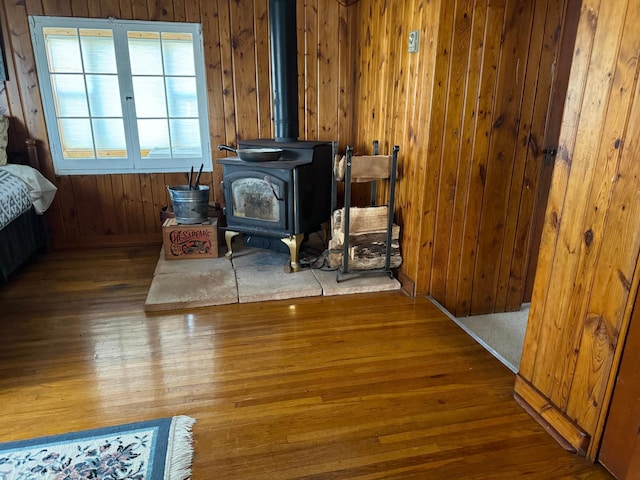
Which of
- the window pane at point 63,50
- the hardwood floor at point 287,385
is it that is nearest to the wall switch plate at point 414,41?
the hardwood floor at point 287,385

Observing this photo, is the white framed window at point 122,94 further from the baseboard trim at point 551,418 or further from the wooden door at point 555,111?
the baseboard trim at point 551,418

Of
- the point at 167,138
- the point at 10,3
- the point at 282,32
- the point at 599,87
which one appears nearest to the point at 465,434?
the point at 599,87

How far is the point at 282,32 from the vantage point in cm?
323

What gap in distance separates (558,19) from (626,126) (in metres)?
1.39

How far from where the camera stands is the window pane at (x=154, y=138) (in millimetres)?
3645

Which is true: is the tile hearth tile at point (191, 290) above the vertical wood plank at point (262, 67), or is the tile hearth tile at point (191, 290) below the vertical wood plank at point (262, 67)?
below

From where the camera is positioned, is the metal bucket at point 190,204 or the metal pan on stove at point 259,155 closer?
the metal pan on stove at point 259,155

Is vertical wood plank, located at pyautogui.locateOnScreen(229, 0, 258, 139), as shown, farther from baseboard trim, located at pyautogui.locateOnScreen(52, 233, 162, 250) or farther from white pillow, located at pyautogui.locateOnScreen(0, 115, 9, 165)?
white pillow, located at pyautogui.locateOnScreen(0, 115, 9, 165)

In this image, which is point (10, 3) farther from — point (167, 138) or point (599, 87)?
point (599, 87)

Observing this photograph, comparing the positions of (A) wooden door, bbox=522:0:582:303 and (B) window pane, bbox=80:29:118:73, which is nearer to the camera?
(A) wooden door, bbox=522:0:582:303

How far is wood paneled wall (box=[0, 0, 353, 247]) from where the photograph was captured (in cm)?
337

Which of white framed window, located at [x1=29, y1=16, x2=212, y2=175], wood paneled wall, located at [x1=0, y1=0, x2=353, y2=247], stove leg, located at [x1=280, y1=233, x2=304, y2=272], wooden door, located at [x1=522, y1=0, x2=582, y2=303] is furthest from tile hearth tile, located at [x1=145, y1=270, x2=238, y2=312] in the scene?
wooden door, located at [x1=522, y1=0, x2=582, y2=303]

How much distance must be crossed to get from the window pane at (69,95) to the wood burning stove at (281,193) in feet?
4.61

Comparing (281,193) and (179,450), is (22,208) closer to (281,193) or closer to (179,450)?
(281,193)
